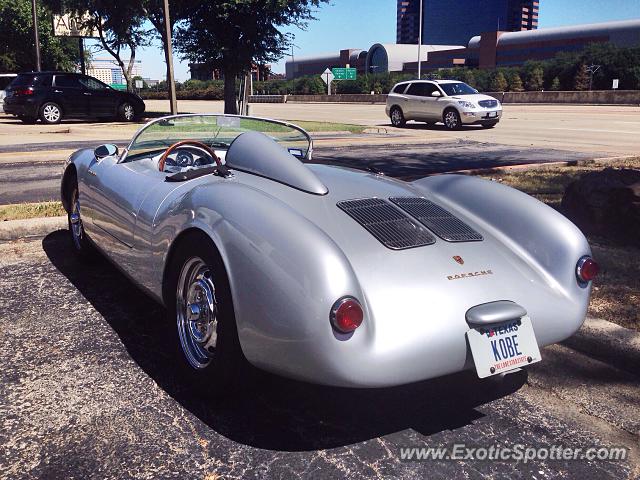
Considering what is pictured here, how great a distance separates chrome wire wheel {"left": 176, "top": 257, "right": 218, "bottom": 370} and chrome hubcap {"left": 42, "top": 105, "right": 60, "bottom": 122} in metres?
19.1

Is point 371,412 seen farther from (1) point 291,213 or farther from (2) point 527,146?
(2) point 527,146

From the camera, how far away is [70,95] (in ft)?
65.3

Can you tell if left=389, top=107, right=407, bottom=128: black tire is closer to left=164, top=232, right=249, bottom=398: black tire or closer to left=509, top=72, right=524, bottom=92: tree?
left=164, top=232, right=249, bottom=398: black tire

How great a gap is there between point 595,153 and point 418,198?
32.2 ft

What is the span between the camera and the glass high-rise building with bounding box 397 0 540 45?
145 meters

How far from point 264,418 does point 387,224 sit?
0.97 meters

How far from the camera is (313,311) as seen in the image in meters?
2.16

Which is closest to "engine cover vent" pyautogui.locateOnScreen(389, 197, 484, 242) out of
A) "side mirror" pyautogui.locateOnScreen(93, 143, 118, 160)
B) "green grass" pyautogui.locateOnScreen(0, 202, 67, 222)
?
"side mirror" pyautogui.locateOnScreen(93, 143, 118, 160)

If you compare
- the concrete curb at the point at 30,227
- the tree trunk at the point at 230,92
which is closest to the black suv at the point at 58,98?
the tree trunk at the point at 230,92

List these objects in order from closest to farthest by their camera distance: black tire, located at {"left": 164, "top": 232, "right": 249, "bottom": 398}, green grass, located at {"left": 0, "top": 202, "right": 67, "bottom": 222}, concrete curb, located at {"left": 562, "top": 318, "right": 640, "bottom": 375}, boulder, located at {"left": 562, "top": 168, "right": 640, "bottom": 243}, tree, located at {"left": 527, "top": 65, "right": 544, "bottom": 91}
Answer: black tire, located at {"left": 164, "top": 232, "right": 249, "bottom": 398}, concrete curb, located at {"left": 562, "top": 318, "right": 640, "bottom": 375}, boulder, located at {"left": 562, "top": 168, "right": 640, "bottom": 243}, green grass, located at {"left": 0, "top": 202, "right": 67, "bottom": 222}, tree, located at {"left": 527, "top": 65, "right": 544, "bottom": 91}

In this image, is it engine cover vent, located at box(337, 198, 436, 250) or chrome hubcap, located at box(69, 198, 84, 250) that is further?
chrome hubcap, located at box(69, 198, 84, 250)

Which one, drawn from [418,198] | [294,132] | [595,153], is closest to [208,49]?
[595,153]

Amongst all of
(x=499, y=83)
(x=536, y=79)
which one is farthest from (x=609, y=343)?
(x=499, y=83)
